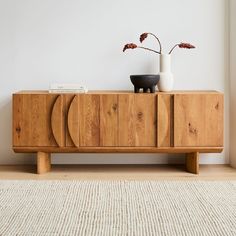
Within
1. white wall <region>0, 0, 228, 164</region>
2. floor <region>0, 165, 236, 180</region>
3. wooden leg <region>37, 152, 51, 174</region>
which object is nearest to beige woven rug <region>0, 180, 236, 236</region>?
floor <region>0, 165, 236, 180</region>

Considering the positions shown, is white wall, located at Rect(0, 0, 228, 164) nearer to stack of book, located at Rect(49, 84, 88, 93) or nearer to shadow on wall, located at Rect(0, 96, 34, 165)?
shadow on wall, located at Rect(0, 96, 34, 165)

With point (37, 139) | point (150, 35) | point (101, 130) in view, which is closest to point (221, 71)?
point (150, 35)

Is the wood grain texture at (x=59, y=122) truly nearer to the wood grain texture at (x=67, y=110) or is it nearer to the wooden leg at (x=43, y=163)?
the wood grain texture at (x=67, y=110)

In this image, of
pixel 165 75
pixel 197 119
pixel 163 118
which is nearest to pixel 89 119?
pixel 163 118

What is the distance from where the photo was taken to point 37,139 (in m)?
4.20

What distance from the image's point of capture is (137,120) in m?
4.18

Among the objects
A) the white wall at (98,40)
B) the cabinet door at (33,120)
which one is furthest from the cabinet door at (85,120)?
the white wall at (98,40)

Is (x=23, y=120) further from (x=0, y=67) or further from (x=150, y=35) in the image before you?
(x=150, y=35)

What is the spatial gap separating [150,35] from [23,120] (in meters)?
1.20

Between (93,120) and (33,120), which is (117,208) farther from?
(33,120)

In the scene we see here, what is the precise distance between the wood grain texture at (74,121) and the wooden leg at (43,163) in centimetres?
27

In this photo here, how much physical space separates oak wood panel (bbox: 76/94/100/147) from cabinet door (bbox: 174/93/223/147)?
562 mm

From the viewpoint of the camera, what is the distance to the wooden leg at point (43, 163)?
423 cm

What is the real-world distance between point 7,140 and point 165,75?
53.0 inches
